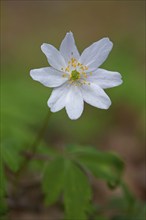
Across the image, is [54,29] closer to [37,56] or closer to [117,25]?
[117,25]

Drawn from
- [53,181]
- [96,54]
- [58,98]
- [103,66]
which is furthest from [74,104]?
[103,66]

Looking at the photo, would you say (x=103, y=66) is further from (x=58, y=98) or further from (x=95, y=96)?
(x=58, y=98)

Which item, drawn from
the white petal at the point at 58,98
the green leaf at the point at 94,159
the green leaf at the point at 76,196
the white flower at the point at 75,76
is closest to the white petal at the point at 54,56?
the white flower at the point at 75,76

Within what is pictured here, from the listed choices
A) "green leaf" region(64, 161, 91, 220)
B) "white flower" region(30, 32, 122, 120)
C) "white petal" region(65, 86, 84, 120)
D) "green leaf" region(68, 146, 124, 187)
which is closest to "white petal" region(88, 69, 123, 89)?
"white flower" region(30, 32, 122, 120)

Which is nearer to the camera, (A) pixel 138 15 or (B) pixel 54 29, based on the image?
(B) pixel 54 29

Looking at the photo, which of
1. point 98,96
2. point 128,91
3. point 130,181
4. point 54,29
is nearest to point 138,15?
point 54,29

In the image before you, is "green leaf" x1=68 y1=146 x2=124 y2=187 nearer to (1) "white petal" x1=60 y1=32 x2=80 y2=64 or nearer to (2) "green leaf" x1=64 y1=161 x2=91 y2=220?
(2) "green leaf" x1=64 y1=161 x2=91 y2=220

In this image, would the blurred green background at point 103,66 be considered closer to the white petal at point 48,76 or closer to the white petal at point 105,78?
the white petal at point 48,76
